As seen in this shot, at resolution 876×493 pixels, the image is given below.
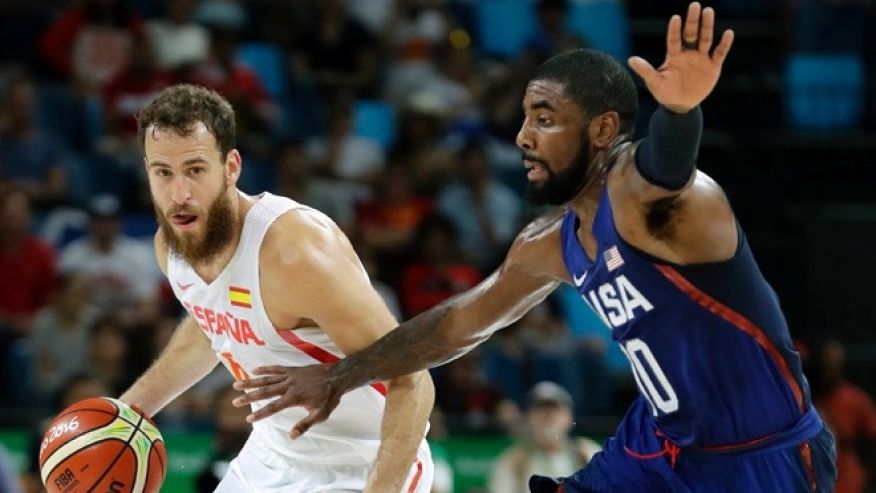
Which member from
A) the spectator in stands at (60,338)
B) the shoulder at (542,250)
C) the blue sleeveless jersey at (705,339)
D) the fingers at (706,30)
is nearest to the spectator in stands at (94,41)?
the spectator in stands at (60,338)

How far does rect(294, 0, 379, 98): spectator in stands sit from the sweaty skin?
309 inches

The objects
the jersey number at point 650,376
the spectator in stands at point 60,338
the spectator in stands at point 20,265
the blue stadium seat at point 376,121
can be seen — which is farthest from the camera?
the blue stadium seat at point 376,121

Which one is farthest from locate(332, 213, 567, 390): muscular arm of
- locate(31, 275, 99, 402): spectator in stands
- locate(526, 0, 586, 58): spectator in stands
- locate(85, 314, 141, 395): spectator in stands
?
locate(526, 0, 586, 58): spectator in stands

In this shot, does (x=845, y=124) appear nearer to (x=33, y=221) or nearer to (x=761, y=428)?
(x=33, y=221)

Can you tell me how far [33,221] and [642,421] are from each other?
7.25 m

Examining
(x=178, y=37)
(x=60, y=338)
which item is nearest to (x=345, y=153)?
(x=178, y=37)

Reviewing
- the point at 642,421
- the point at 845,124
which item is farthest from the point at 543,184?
the point at 845,124

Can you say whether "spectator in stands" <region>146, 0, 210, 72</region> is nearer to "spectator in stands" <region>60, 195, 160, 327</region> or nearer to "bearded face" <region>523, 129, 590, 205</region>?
"spectator in stands" <region>60, 195, 160, 327</region>

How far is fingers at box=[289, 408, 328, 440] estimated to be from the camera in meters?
5.28

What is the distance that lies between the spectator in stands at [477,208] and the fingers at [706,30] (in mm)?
7756

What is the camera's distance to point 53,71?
12.8 m

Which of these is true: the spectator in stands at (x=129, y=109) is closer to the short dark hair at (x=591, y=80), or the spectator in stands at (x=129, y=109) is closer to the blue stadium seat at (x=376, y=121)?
the blue stadium seat at (x=376, y=121)

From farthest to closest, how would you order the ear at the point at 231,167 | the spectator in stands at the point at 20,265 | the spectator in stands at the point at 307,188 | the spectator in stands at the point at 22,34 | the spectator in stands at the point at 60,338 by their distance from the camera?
the spectator in stands at the point at 22,34, the spectator in stands at the point at 307,188, the spectator in stands at the point at 20,265, the spectator in stands at the point at 60,338, the ear at the point at 231,167

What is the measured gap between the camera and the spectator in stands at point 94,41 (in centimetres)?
1260
